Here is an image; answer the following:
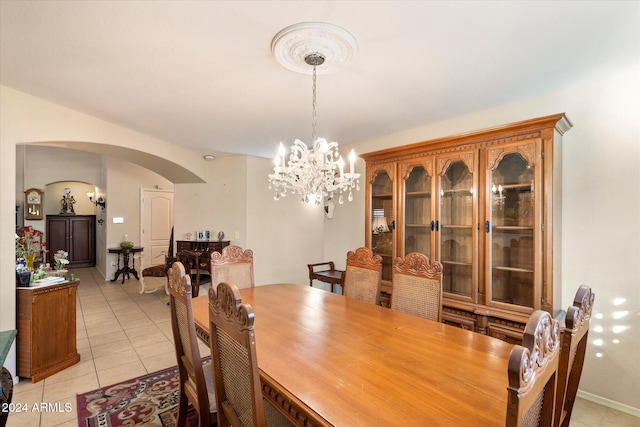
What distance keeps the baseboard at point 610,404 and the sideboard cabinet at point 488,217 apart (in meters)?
0.70

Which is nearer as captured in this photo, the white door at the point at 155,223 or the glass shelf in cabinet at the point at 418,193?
the glass shelf in cabinet at the point at 418,193

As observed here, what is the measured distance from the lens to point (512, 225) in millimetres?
2482

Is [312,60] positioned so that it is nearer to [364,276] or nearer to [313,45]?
[313,45]

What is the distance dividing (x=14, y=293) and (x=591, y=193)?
187 inches

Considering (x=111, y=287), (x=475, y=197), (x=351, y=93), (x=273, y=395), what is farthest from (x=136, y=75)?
(x=111, y=287)

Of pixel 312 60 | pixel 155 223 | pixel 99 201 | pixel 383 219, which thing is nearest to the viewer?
pixel 312 60

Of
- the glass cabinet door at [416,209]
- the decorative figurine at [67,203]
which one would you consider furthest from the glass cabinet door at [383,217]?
the decorative figurine at [67,203]

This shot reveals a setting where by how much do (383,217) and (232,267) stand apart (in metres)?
1.67

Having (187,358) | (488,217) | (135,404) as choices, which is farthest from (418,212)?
(135,404)

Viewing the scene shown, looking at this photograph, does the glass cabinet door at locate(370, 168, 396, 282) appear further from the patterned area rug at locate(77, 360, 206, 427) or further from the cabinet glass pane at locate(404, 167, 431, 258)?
the patterned area rug at locate(77, 360, 206, 427)

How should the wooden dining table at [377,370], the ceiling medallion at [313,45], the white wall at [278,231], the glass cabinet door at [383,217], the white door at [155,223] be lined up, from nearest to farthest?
the wooden dining table at [377,370] → the ceiling medallion at [313,45] → the glass cabinet door at [383,217] → the white wall at [278,231] → the white door at [155,223]

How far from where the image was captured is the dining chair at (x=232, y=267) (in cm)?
283

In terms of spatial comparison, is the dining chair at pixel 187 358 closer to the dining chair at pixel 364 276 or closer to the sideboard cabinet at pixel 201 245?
the dining chair at pixel 364 276

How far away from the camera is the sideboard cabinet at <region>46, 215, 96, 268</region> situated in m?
8.14
